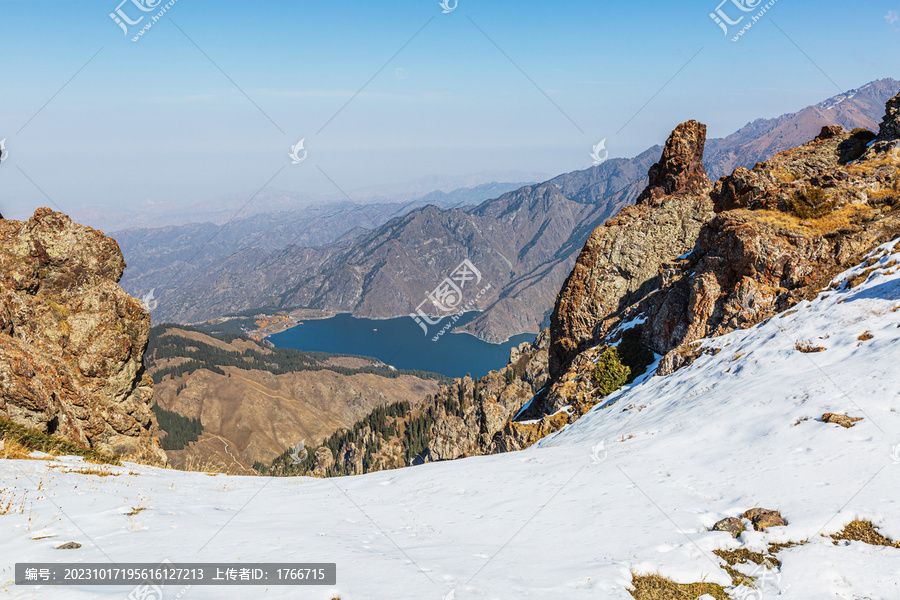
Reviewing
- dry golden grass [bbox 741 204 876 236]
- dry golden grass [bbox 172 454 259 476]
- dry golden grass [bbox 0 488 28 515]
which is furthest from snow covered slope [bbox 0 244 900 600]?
dry golden grass [bbox 741 204 876 236]

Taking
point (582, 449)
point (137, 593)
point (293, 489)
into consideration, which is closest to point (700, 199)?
point (582, 449)

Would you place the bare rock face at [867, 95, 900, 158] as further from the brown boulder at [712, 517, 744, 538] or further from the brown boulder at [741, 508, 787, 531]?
the brown boulder at [712, 517, 744, 538]

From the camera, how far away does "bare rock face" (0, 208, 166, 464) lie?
25828 mm

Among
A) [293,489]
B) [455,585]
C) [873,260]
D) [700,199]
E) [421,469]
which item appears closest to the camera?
[455,585]

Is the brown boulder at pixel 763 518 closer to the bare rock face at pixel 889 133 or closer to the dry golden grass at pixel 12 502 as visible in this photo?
the dry golden grass at pixel 12 502

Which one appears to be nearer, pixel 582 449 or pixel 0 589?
pixel 0 589

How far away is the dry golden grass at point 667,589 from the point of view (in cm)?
1034

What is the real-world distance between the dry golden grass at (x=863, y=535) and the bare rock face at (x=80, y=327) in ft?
101

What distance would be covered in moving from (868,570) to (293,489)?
60.1 ft

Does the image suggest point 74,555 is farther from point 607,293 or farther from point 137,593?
point 607,293

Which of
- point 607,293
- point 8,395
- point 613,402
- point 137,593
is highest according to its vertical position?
point 607,293

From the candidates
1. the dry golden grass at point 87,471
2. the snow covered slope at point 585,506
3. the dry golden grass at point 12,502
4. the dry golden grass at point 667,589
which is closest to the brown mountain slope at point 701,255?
the snow covered slope at point 585,506

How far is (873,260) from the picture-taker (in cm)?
2644

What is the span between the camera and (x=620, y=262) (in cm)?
5725
